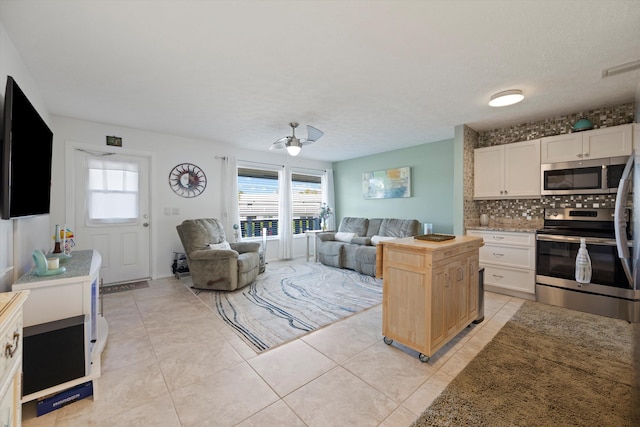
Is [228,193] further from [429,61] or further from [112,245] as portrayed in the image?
[429,61]

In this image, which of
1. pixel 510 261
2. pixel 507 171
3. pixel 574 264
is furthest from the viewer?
pixel 507 171

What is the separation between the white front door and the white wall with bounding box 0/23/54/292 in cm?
107

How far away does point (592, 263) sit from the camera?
2910 mm

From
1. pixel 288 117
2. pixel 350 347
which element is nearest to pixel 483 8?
pixel 288 117

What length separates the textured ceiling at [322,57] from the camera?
1.68m

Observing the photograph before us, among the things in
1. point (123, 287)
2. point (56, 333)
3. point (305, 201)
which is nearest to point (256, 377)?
point (56, 333)

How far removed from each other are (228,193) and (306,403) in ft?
13.5

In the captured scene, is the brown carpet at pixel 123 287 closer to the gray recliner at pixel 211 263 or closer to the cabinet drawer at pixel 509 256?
the gray recliner at pixel 211 263

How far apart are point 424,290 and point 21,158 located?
305cm

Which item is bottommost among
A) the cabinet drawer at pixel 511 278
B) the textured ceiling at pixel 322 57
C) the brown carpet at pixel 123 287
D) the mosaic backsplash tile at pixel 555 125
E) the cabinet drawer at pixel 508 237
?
the brown carpet at pixel 123 287

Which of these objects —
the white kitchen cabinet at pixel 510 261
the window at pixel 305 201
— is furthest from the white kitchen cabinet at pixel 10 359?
the window at pixel 305 201

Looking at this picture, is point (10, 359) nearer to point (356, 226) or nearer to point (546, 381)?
point (546, 381)

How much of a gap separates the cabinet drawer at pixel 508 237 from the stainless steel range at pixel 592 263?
0.08 meters

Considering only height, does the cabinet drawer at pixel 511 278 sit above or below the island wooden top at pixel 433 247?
below
